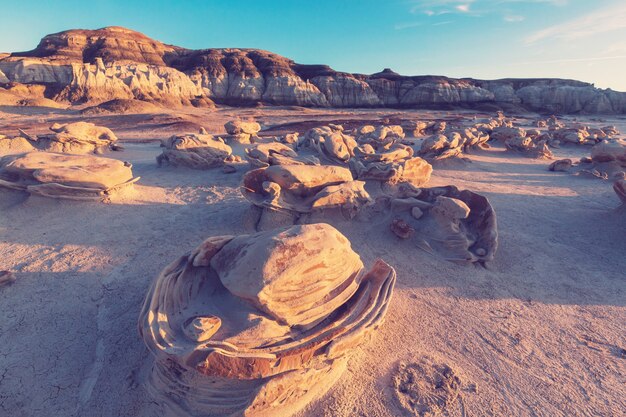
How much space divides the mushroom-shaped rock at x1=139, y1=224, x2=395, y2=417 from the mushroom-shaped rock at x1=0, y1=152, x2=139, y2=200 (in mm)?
4590

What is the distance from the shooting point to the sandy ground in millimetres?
2975

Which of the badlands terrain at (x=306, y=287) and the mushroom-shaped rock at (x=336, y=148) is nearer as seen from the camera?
the badlands terrain at (x=306, y=287)

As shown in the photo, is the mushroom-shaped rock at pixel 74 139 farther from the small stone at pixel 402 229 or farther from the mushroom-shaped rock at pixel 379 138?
the small stone at pixel 402 229

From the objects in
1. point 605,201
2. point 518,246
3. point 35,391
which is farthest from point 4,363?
point 605,201

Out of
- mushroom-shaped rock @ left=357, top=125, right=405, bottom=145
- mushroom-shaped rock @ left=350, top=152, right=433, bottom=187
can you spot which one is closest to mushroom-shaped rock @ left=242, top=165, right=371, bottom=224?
mushroom-shaped rock @ left=350, top=152, right=433, bottom=187

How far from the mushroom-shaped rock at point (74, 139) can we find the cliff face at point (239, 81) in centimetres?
2508

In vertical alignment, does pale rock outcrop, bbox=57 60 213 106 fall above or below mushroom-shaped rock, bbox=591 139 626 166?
above

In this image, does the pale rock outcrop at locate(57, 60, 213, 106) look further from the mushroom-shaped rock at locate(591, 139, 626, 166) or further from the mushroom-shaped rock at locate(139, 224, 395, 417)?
the mushroom-shaped rock at locate(139, 224, 395, 417)

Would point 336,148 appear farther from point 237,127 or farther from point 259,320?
point 259,320

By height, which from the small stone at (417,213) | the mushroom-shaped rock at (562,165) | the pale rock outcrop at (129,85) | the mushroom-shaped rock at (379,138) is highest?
the pale rock outcrop at (129,85)

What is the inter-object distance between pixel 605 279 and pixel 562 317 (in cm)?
165

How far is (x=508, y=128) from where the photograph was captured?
16844mm

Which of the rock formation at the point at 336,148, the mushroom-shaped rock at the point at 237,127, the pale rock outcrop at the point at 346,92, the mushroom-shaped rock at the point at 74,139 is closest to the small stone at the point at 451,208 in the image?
the rock formation at the point at 336,148

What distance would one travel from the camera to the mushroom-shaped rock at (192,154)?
10.5 meters
